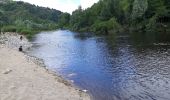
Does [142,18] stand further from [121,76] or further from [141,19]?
[121,76]

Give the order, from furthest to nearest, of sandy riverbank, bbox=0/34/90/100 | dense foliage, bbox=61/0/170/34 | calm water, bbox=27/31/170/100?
dense foliage, bbox=61/0/170/34, calm water, bbox=27/31/170/100, sandy riverbank, bbox=0/34/90/100

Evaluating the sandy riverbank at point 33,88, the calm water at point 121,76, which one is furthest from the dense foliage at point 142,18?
the sandy riverbank at point 33,88

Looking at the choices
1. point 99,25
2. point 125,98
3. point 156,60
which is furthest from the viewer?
point 99,25

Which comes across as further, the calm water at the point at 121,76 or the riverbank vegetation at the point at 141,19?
the riverbank vegetation at the point at 141,19

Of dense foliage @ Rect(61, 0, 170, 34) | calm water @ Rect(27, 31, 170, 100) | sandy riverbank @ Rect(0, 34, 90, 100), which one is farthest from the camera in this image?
dense foliage @ Rect(61, 0, 170, 34)

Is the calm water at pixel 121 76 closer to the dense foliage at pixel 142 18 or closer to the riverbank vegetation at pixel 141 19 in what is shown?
the riverbank vegetation at pixel 141 19

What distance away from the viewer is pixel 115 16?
16525cm

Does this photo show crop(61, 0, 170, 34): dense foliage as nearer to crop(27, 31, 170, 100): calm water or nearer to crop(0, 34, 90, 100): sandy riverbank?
crop(27, 31, 170, 100): calm water

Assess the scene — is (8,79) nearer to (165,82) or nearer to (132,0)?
Answer: (165,82)

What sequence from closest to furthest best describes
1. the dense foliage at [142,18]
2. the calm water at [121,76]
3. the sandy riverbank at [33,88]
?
the sandy riverbank at [33,88], the calm water at [121,76], the dense foliage at [142,18]

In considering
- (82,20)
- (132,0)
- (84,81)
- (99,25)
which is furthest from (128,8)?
(84,81)

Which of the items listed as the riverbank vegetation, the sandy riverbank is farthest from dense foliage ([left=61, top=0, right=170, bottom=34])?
the sandy riverbank

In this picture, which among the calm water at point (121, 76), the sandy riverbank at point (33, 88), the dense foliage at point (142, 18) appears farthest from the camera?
the dense foliage at point (142, 18)

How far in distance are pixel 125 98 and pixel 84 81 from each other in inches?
407
